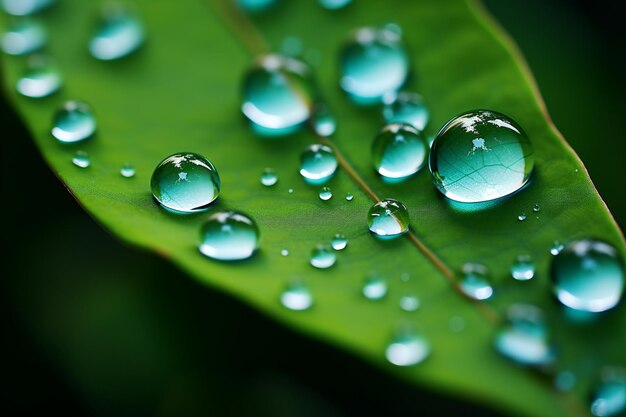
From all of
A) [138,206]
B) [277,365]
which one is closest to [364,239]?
[138,206]

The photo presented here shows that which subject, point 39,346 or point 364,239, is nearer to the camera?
point 364,239

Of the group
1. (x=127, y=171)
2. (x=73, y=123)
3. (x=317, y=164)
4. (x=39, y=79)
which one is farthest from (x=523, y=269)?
(x=39, y=79)

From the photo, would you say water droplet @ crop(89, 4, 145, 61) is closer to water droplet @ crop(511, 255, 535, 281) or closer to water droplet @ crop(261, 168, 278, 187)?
water droplet @ crop(261, 168, 278, 187)

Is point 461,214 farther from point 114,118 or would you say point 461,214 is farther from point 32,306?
point 32,306

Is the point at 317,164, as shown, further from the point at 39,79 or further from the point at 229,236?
the point at 39,79

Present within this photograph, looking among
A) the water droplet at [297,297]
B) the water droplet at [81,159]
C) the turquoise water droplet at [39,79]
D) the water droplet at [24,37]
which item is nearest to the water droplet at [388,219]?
the water droplet at [297,297]

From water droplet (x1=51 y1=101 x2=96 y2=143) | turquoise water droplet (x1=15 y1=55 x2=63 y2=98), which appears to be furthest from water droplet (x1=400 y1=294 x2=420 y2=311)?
turquoise water droplet (x1=15 y1=55 x2=63 y2=98)
